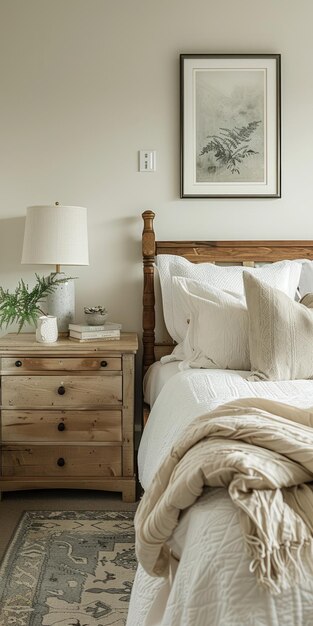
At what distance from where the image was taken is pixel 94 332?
9.94 feet

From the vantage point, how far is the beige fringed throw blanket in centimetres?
110

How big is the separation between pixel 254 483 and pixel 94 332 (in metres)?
1.91

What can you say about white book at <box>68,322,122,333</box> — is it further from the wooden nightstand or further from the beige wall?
the beige wall

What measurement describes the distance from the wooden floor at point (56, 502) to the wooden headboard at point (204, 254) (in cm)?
63

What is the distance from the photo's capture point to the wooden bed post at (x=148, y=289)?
3.20 m

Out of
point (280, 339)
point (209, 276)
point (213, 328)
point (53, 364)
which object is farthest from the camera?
point (209, 276)

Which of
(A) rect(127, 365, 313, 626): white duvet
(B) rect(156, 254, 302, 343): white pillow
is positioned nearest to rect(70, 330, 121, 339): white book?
(B) rect(156, 254, 302, 343): white pillow

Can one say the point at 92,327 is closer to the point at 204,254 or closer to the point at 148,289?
the point at 148,289

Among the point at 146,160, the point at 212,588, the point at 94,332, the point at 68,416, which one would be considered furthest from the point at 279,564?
the point at 146,160

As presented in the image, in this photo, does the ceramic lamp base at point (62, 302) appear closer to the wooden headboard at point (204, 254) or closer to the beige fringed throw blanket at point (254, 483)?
the wooden headboard at point (204, 254)

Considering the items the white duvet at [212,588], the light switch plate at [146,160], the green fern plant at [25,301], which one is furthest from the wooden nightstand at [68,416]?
the white duvet at [212,588]

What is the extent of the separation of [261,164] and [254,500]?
2.41 meters

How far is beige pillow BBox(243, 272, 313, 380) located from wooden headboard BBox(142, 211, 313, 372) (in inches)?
32.3

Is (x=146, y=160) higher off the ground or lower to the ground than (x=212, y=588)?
higher
